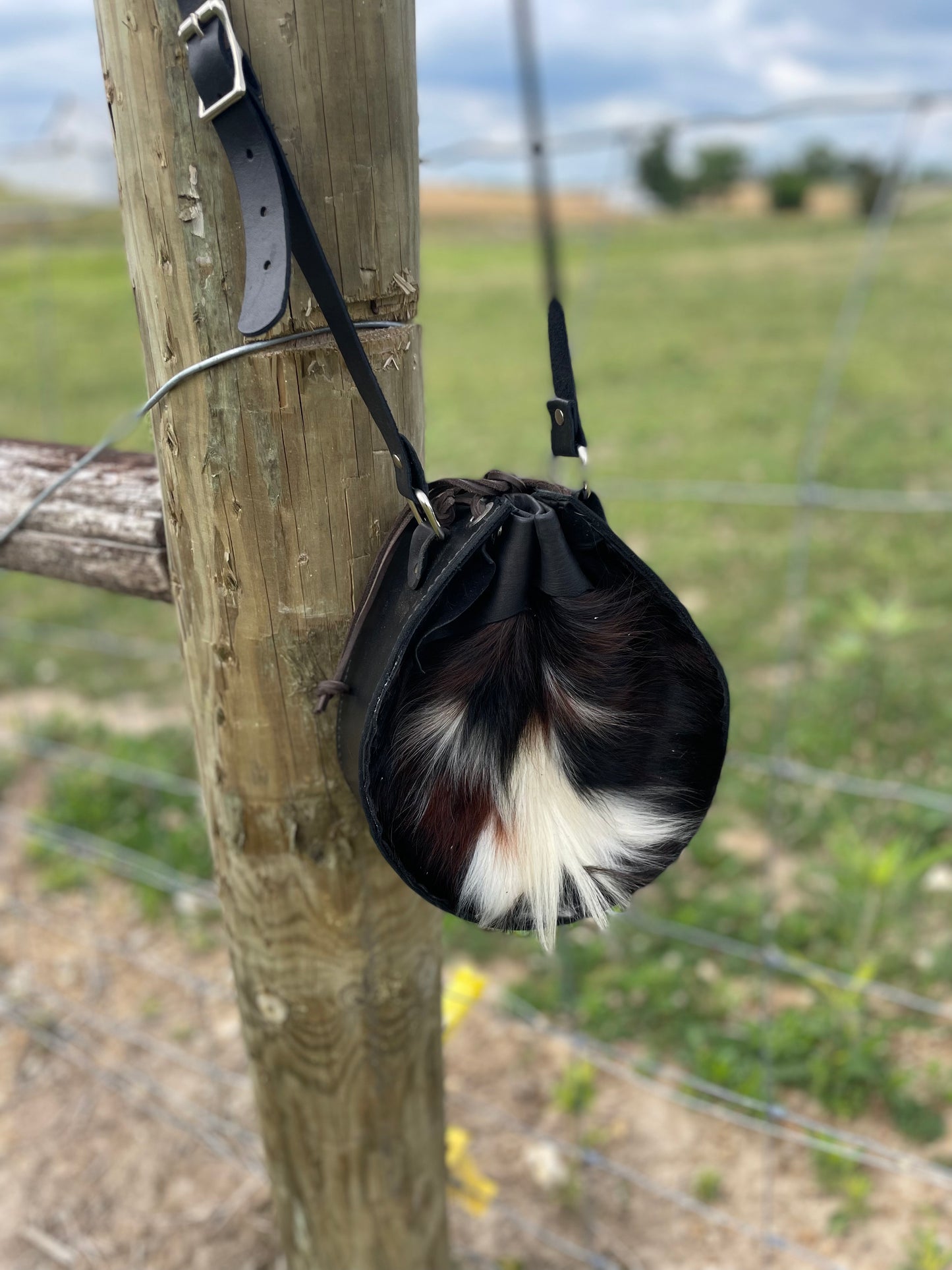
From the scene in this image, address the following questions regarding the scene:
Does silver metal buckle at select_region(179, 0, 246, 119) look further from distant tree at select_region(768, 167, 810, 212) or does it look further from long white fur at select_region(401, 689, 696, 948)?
distant tree at select_region(768, 167, 810, 212)

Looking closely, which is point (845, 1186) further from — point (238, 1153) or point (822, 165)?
point (822, 165)

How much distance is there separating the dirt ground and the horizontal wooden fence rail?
4.56ft

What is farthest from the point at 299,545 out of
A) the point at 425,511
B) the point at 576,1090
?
the point at 576,1090

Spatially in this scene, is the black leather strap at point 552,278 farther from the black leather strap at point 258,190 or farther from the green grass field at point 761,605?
the green grass field at point 761,605

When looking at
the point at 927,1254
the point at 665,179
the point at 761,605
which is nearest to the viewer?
the point at 927,1254

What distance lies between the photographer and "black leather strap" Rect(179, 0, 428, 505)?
77cm

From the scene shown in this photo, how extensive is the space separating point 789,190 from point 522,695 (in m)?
15.1

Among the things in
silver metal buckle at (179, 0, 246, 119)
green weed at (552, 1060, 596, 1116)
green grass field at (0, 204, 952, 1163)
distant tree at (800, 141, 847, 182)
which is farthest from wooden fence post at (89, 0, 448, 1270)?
distant tree at (800, 141, 847, 182)

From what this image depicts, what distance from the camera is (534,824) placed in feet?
3.09

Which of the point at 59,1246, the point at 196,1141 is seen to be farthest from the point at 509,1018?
the point at 59,1246

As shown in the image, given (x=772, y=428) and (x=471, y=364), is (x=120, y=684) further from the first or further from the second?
(x=471, y=364)

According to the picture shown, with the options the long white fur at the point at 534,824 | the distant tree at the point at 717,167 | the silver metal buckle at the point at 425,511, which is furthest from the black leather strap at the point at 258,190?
the distant tree at the point at 717,167

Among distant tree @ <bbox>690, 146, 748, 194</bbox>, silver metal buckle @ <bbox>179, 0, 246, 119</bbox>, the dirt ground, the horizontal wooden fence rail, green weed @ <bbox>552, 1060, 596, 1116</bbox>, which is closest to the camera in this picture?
silver metal buckle @ <bbox>179, 0, 246, 119</bbox>

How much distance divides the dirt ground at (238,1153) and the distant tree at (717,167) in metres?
8.93
